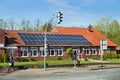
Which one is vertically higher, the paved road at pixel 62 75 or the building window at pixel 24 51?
the building window at pixel 24 51

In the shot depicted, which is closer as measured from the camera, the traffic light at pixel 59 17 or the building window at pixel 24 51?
the traffic light at pixel 59 17

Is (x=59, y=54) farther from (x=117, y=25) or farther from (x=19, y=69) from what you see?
(x=117, y=25)

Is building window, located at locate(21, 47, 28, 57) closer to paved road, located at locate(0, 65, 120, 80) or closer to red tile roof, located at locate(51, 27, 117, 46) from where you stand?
red tile roof, located at locate(51, 27, 117, 46)

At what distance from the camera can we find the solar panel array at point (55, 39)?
61.6m

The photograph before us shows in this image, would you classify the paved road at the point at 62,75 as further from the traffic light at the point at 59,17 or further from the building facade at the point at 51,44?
the building facade at the point at 51,44

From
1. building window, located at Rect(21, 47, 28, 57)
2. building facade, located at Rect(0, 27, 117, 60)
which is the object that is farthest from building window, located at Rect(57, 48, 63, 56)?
building window, located at Rect(21, 47, 28, 57)

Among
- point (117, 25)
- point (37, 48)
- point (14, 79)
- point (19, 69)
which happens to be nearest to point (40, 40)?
point (37, 48)

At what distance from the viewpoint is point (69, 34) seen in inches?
2734

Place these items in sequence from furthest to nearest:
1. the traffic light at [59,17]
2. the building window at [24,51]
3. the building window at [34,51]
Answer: the building window at [34,51]
the building window at [24,51]
the traffic light at [59,17]

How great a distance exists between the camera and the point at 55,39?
6438 centimetres

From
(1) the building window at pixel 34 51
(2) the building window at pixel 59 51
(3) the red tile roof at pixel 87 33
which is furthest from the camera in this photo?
(3) the red tile roof at pixel 87 33

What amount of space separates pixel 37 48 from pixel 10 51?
17.5ft

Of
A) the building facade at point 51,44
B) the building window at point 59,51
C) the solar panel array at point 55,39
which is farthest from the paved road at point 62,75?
the building window at point 59,51

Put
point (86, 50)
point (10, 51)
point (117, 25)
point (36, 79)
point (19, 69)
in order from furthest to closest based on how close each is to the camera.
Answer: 1. point (117, 25)
2. point (86, 50)
3. point (10, 51)
4. point (19, 69)
5. point (36, 79)
